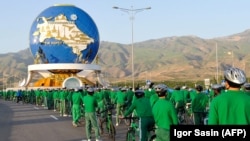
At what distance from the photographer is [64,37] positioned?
67750 mm

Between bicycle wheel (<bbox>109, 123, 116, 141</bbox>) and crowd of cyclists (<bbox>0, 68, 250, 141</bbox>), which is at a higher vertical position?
crowd of cyclists (<bbox>0, 68, 250, 141</bbox>)

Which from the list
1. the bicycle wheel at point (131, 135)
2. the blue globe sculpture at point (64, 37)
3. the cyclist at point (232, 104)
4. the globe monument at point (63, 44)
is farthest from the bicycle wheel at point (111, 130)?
the blue globe sculpture at point (64, 37)

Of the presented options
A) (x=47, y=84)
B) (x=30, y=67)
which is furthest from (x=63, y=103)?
(x=30, y=67)

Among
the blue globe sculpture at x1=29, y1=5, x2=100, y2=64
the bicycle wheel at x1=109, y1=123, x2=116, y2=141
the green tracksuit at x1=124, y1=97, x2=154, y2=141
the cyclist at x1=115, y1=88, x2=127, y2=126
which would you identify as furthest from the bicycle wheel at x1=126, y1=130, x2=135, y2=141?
the blue globe sculpture at x1=29, y1=5, x2=100, y2=64

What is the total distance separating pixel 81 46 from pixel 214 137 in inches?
2549

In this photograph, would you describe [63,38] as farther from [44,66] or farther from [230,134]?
[230,134]

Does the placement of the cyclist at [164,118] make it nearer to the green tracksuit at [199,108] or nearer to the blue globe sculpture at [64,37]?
the green tracksuit at [199,108]

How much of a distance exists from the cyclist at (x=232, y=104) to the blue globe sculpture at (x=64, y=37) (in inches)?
2489

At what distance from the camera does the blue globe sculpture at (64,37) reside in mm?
67875

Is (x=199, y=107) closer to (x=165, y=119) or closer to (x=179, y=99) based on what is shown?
(x=179, y=99)

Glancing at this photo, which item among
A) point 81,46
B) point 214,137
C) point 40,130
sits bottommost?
point 40,130

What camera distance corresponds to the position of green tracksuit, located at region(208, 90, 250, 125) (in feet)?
15.9

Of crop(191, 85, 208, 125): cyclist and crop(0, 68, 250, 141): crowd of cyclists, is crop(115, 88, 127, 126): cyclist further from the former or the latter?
crop(191, 85, 208, 125): cyclist

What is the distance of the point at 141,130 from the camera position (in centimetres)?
969
